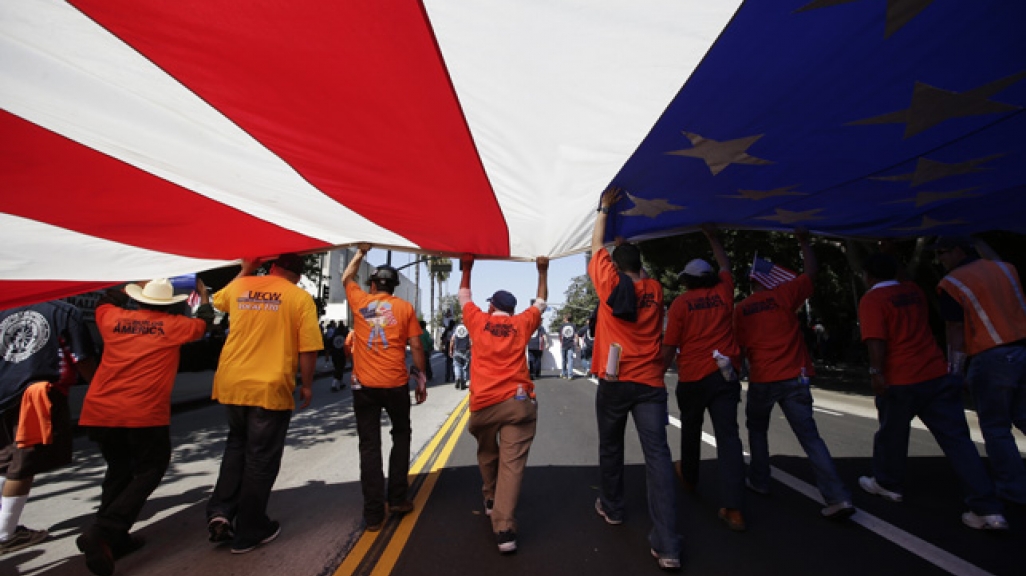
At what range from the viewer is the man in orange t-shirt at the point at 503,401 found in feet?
9.26

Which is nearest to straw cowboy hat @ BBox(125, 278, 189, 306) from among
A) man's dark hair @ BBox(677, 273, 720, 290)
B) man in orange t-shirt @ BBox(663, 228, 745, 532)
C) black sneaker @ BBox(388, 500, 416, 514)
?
black sneaker @ BBox(388, 500, 416, 514)

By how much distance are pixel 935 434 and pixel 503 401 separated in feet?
10.6

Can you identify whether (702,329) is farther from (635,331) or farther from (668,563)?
(668,563)

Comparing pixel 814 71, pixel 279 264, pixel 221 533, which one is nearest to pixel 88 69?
pixel 279 264

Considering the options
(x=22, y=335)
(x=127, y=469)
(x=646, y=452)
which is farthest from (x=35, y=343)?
(x=646, y=452)

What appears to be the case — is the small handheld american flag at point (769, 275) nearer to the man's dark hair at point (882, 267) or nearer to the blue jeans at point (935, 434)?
the man's dark hair at point (882, 267)

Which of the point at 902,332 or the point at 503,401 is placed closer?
the point at 503,401

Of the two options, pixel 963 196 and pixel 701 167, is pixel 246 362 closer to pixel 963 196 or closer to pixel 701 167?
pixel 701 167

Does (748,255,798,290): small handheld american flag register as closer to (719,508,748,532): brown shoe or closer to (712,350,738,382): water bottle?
(712,350,738,382): water bottle

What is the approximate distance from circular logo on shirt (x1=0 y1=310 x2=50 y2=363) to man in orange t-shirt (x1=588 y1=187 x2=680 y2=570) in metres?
3.99

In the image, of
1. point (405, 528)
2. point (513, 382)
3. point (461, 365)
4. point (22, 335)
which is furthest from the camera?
point (461, 365)

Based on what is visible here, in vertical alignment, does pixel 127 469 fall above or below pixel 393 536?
above

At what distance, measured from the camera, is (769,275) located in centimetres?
370

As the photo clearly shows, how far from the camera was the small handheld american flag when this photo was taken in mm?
3645
